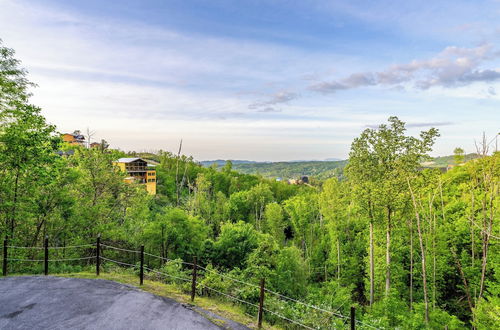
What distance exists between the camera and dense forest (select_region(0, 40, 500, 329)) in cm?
1051

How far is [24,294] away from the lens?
22.9 ft

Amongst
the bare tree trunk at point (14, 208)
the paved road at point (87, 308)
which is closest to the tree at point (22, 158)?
the bare tree trunk at point (14, 208)

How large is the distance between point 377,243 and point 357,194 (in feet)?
21.0

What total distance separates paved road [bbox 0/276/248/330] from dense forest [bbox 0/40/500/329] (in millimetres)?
3627

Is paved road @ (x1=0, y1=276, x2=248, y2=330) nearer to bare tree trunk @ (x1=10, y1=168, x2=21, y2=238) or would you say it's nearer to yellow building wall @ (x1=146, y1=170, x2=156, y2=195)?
bare tree trunk @ (x1=10, y1=168, x2=21, y2=238)

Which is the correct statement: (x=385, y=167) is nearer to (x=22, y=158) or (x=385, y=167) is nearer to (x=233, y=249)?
(x=233, y=249)

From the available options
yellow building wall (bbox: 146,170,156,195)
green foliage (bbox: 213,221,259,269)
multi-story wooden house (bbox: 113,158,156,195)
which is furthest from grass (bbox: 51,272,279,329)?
yellow building wall (bbox: 146,170,156,195)

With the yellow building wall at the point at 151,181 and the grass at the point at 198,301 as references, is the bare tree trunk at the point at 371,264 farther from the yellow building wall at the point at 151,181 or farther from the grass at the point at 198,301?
the yellow building wall at the point at 151,181

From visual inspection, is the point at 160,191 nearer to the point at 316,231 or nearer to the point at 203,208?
the point at 203,208

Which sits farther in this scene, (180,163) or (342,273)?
(180,163)

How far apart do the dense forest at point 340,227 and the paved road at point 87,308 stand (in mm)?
3627

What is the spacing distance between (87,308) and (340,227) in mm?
28261

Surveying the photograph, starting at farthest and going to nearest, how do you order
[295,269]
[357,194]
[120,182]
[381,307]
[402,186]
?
[295,269] → [357,194] → [402,186] → [381,307] → [120,182]

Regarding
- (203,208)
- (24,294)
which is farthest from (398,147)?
(203,208)
